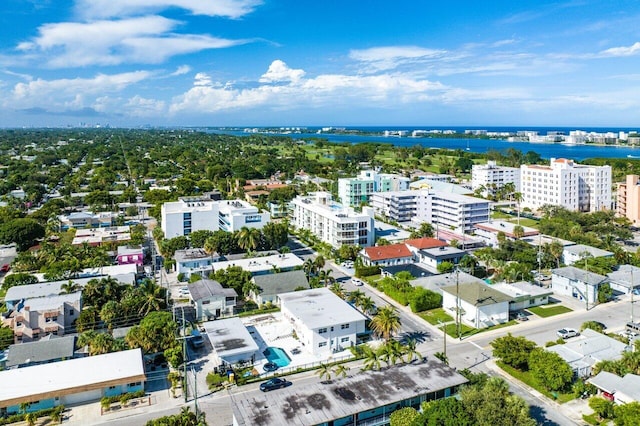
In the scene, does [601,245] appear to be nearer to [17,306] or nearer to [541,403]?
[541,403]

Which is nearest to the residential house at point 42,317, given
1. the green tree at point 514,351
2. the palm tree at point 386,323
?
the palm tree at point 386,323

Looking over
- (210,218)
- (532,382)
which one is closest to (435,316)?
(532,382)

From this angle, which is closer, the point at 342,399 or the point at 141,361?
the point at 342,399

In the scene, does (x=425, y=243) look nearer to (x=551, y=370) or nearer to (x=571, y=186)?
(x=551, y=370)

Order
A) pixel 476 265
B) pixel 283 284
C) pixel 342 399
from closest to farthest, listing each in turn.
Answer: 1. pixel 342 399
2. pixel 283 284
3. pixel 476 265

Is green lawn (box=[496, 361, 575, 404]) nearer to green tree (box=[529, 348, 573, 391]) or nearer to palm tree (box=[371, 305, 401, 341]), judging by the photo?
green tree (box=[529, 348, 573, 391])

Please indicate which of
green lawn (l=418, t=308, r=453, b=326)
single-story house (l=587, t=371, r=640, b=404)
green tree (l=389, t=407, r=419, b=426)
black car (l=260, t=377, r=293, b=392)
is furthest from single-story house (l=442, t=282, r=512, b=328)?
black car (l=260, t=377, r=293, b=392)

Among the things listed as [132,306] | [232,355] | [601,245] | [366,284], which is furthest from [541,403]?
[601,245]

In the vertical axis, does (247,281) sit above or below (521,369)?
above
